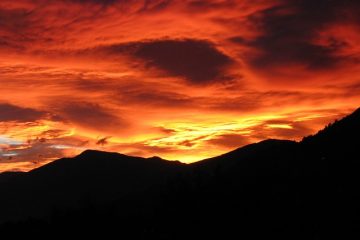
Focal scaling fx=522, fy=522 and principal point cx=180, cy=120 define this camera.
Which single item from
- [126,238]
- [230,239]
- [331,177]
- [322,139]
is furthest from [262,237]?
[322,139]

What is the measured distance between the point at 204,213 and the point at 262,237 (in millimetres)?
31926

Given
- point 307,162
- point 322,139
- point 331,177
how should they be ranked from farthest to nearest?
point 322,139
point 307,162
point 331,177

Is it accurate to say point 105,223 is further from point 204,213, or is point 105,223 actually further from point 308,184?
point 308,184

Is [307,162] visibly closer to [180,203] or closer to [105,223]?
[180,203]

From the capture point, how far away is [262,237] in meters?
121

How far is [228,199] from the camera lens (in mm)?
155000

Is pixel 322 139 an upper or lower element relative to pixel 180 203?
upper

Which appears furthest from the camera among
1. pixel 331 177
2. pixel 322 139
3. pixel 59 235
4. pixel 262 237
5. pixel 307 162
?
pixel 322 139

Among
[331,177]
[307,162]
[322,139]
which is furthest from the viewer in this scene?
[322,139]

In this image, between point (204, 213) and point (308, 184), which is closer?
point (308, 184)

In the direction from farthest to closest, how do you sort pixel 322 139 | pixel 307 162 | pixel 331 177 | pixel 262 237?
pixel 322 139 → pixel 307 162 → pixel 331 177 → pixel 262 237

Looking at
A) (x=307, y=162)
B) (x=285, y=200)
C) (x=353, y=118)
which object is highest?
(x=353, y=118)

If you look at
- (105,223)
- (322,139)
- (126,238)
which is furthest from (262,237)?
(322,139)

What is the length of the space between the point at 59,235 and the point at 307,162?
3155 inches
